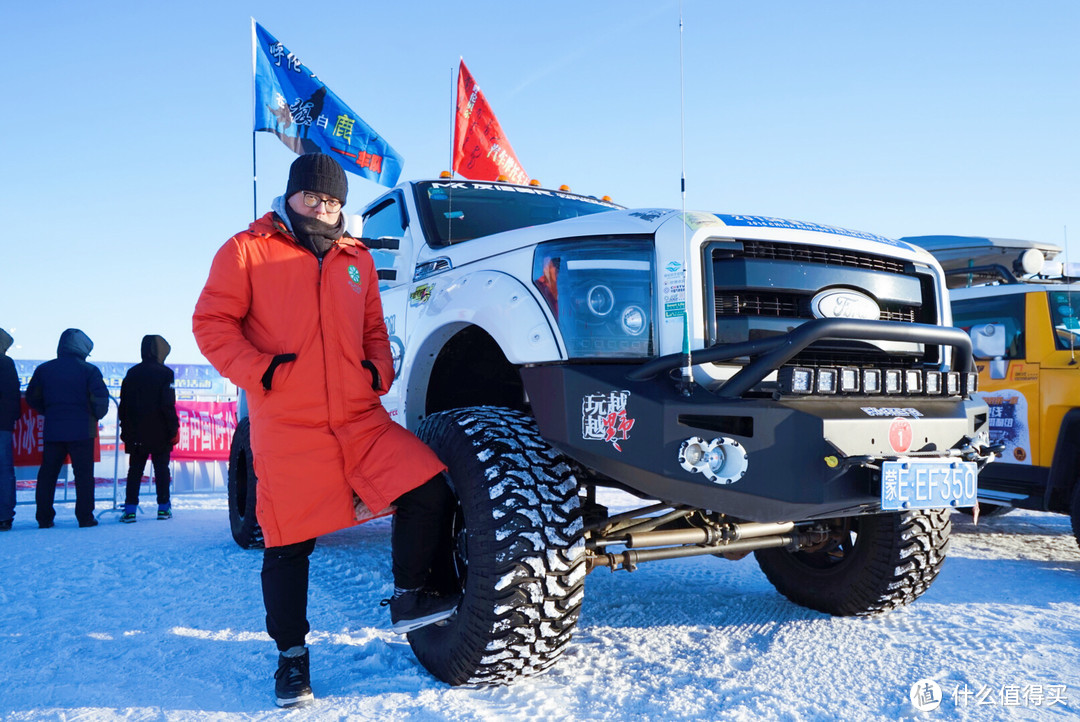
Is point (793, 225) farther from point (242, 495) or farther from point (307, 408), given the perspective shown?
point (242, 495)

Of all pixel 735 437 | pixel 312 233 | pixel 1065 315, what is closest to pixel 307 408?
pixel 312 233

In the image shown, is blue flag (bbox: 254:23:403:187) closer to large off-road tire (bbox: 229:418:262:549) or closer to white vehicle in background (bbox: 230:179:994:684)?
large off-road tire (bbox: 229:418:262:549)

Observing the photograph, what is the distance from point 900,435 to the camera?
2582 millimetres

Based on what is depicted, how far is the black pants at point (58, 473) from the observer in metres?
6.81

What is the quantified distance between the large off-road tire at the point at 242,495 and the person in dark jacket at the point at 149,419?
2.31 metres

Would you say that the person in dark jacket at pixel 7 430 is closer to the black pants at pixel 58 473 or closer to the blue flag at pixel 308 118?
the black pants at pixel 58 473

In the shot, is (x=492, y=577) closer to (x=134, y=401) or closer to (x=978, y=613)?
(x=978, y=613)

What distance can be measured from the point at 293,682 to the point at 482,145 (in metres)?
6.07

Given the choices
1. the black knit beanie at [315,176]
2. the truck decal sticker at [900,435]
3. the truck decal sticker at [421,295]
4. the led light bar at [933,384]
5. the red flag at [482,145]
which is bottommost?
the truck decal sticker at [900,435]

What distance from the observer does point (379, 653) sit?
3111 millimetres

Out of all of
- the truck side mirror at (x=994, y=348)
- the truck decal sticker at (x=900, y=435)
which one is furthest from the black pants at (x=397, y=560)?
the truck side mirror at (x=994, y=348)

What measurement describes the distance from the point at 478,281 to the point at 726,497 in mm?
1317

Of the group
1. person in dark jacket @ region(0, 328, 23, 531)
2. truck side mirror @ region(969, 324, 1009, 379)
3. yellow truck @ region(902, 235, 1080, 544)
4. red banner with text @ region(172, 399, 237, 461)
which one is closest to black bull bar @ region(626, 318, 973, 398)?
yellow truck @ region(902, 235, 1080, 544)

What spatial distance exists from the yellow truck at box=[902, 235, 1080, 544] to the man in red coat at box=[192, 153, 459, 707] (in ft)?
13.2
